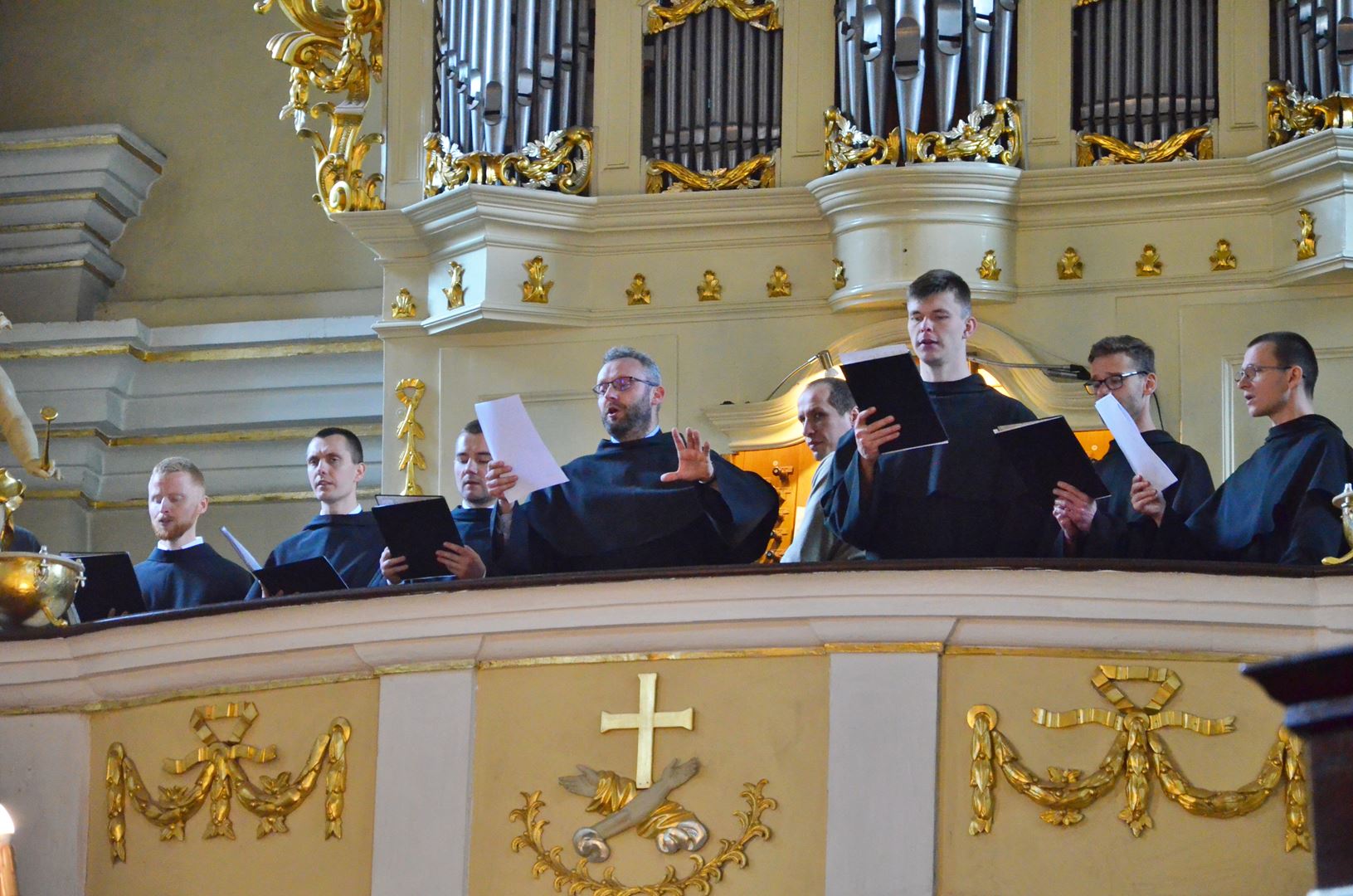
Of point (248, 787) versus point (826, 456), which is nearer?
point (248, 787)

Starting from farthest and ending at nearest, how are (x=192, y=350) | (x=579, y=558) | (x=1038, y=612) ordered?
(x=192, y=350) < (x=579, y=558) < (x=1038, y=612)

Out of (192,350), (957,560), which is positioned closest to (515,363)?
(192,350)

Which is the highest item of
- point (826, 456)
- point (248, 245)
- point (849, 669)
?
point (248, 245)

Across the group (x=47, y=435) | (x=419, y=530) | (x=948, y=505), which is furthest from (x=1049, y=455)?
(x=47, y=435)

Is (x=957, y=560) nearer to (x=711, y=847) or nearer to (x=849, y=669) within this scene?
(x=849, y=669)

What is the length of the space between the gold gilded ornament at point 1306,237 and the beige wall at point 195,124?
149 inches

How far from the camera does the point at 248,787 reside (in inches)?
230

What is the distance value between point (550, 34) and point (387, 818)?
396 cm

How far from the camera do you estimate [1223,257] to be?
820 centimetres

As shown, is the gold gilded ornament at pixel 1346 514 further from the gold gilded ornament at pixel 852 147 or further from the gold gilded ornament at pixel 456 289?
the gold gilded ornament at pixel 456 289

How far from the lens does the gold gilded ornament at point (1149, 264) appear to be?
827 cm

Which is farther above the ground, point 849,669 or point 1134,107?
point 1134,107

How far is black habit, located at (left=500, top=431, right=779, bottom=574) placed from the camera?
6371 mm

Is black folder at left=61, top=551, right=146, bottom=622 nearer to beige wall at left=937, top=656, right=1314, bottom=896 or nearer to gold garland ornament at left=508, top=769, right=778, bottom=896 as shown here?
gold garland ornament at left=508, top=769, right=778, bottom=896
